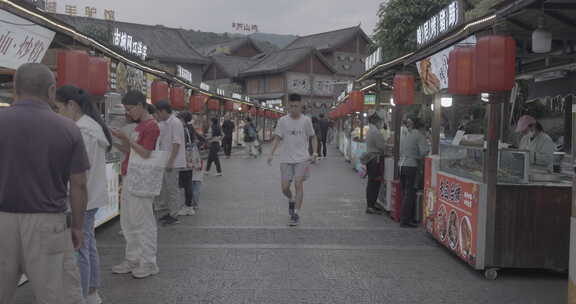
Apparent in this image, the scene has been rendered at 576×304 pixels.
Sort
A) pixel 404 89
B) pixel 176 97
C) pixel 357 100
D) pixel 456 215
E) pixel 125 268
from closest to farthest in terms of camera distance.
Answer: pixel 125 268 → pixel 456 215 → pixel 404 89 → pixel 176 97 → pixel 357 100

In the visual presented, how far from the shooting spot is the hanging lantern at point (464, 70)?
572cm

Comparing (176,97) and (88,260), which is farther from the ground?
(176,97)

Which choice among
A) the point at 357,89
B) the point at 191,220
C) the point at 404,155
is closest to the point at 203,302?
the point at 191,220

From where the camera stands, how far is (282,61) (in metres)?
51.4

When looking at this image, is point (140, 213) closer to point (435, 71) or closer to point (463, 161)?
point (463, 161)

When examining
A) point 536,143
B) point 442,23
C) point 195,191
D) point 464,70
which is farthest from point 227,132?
point 464,70

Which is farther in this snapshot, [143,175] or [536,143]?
[536,143]

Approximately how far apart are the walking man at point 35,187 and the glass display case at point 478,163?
430cm

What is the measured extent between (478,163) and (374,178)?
9.73ft

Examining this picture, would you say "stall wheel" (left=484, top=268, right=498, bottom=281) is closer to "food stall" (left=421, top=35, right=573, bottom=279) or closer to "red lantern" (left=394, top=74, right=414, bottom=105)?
"food stall" (left=421, top=35, right=573, bottom=279)

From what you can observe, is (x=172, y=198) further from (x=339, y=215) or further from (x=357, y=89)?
(x=357, y=89)

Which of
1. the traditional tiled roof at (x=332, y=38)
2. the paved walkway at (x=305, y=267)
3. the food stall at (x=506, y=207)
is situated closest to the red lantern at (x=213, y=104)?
the paved walkway at (x=305, y=267)

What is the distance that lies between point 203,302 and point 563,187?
3.69 m

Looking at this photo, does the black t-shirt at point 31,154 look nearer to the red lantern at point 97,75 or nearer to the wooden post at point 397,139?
the red lantern at point 97,75
